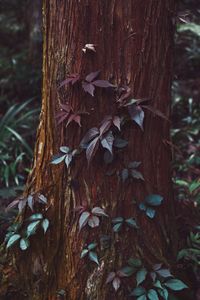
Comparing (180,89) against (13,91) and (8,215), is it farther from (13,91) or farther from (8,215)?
(8,215)

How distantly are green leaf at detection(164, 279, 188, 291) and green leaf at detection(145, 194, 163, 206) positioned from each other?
0.44 metres

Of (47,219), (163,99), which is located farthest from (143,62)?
(47,219)

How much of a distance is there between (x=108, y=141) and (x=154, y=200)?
469 mm

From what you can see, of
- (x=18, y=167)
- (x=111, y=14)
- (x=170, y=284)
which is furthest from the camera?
(x=18, y=167)

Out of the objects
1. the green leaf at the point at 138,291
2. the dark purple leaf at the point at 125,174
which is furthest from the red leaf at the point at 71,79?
the green leaf at the point at 138,291

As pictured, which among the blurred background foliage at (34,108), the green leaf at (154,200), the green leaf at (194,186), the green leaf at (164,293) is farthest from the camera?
the green leaf at (194,186)

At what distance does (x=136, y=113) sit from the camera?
7.97 feet

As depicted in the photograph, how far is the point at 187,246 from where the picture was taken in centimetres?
292

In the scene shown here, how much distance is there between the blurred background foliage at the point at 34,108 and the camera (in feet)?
11.2

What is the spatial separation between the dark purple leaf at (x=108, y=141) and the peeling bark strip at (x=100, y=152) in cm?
11

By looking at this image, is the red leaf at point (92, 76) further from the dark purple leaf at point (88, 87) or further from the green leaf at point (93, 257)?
the green leaf at point (93, 257)

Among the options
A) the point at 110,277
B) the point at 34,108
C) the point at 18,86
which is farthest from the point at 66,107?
the point at 18,86

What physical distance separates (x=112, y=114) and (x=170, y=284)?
1.01m

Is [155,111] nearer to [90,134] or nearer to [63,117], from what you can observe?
[90,134]
